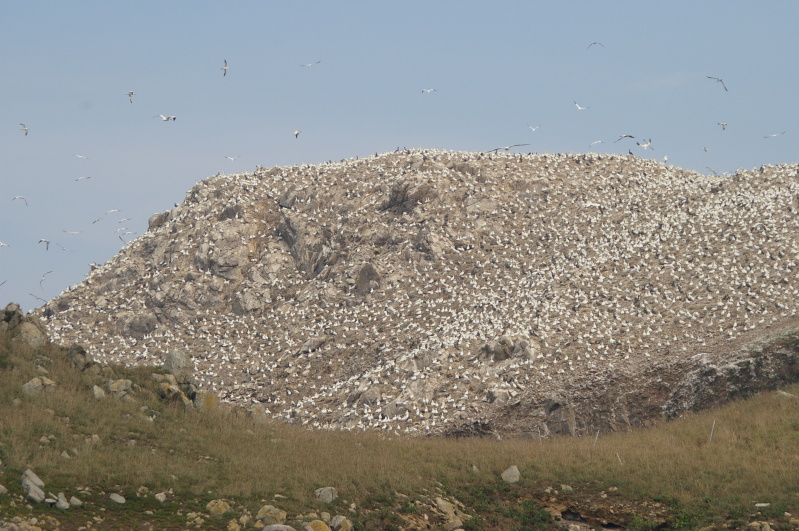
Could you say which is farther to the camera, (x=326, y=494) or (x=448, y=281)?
(x=448, y=281)

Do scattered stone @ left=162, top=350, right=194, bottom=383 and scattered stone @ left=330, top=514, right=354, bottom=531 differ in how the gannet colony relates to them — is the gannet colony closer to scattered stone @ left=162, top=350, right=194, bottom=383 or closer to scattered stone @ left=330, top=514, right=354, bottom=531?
scattered stone @ left=162, top=350, right=194, bottom=383

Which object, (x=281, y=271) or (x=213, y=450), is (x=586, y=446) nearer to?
(x=213, y=450)

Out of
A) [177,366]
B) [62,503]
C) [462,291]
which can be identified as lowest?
[62,503]

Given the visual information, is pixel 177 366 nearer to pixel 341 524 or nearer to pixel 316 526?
pixel 341 524

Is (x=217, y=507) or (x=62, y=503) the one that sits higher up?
(x=62, y=503)

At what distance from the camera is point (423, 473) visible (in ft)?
94.2

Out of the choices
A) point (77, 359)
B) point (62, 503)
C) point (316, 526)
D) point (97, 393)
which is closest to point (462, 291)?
point (77, 359)

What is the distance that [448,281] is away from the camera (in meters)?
60.4

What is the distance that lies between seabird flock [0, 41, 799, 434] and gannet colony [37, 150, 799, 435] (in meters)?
0.18

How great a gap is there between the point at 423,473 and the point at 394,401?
1812 centimetres

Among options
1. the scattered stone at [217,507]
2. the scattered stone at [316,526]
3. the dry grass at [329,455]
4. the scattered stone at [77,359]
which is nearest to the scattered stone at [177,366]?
the dry grass at [329,455]

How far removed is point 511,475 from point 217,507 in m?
11.7

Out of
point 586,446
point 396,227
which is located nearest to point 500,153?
point 396,227

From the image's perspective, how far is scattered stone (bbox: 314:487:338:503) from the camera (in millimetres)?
24219
